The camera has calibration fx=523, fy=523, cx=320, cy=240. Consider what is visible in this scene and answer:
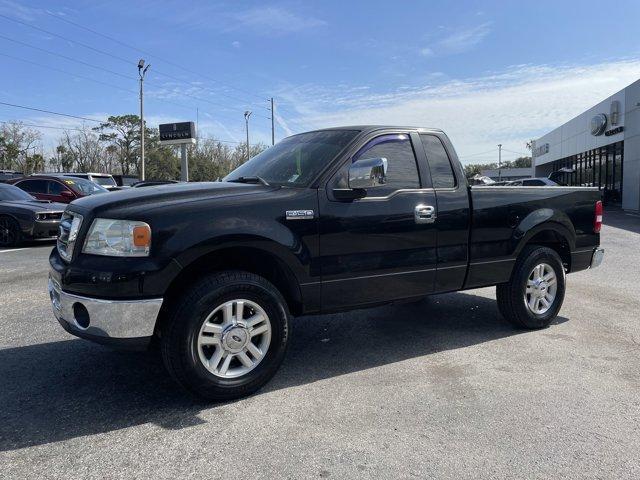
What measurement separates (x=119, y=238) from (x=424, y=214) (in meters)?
2.36

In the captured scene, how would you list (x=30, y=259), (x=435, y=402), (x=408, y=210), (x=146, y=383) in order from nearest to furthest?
(x=435, y=402)
(x=146, y=383)
(x=408, y=210)
(x=30, y=259)

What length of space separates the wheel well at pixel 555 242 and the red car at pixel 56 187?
12597 millimetres

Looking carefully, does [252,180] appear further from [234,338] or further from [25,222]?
[25,222]

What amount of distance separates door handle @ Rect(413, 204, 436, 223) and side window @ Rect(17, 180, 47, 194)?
13.7 m

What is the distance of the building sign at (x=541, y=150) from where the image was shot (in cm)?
5127

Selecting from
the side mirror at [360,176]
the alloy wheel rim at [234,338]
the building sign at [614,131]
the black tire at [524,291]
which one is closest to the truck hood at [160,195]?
the side mirror at [360,176]

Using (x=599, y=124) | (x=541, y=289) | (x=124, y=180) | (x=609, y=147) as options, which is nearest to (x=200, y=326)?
(x=541, y=289)

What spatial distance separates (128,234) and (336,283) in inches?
59.8

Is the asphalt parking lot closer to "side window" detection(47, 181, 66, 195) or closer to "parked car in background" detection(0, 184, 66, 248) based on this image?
"parked car in background" detection(0, 184, 66, 248)

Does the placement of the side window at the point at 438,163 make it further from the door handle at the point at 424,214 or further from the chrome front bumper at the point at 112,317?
the chrome front bumper at the point at 112,317

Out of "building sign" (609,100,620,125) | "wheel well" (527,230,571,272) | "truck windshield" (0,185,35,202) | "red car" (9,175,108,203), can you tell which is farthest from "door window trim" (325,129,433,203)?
"building sign" (609,100,620,125)

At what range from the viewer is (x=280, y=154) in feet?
15.2

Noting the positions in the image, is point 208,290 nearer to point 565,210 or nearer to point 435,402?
point 435,402

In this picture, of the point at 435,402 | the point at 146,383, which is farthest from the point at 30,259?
the point at 435,402
